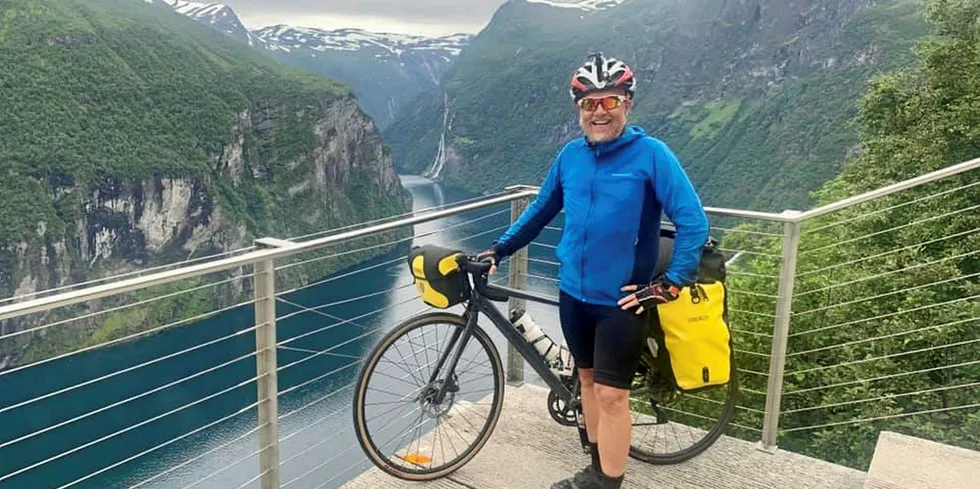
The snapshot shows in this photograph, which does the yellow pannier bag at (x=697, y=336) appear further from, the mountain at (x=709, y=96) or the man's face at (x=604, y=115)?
the mountain at (x=709, y=96)

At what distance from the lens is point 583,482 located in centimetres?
270

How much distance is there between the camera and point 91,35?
3423 inches

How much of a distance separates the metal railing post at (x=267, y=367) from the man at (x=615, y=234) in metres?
0.98

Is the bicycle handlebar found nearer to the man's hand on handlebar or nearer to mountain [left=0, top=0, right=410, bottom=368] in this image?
the man's hand on handlebar

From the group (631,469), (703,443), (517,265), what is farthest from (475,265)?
(703,443)

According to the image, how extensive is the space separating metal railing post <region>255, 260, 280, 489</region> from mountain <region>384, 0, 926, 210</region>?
5814 cm

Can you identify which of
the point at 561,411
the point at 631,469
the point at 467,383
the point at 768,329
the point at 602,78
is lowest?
the point at 768,329

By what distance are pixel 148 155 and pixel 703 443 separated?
81639 mm

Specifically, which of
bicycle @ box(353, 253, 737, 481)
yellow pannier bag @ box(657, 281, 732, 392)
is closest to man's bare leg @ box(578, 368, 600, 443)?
bicycle @ box(353, 253, 737, 481)

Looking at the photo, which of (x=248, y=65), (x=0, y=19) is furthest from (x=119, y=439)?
(x=248, y=65)

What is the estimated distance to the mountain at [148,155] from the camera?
6412 centimetres

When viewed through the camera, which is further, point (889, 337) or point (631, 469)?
point (889, 337)

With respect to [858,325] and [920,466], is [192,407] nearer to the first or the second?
[858,325]

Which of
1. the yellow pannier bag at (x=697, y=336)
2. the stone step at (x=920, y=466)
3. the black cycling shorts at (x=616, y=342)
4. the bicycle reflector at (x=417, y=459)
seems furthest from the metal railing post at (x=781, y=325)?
the bicycle reflector at (x=417, y=459)
